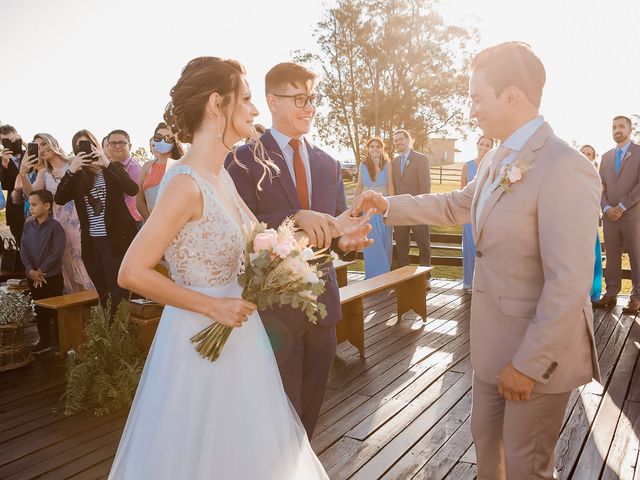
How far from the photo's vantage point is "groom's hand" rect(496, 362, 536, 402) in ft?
6.88

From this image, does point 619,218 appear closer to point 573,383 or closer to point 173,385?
point 573,383

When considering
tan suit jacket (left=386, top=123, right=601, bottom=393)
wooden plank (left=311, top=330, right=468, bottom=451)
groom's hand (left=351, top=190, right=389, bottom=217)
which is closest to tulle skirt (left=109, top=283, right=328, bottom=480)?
tan suit jacket (left=386, top=123, right=601, bottom=393)

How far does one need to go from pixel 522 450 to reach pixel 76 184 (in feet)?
15.8

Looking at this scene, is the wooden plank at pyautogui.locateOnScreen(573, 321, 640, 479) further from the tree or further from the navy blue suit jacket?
the tree

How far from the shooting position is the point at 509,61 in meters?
2.11

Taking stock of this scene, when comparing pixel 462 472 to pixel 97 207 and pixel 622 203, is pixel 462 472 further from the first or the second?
pixel 622 203

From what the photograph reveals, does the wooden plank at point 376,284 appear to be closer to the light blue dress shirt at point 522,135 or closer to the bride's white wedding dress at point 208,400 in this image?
the bride's white wedding dress at point 208,400

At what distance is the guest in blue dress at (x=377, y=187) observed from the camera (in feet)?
29.2

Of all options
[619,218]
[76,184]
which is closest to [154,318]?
[76,184]

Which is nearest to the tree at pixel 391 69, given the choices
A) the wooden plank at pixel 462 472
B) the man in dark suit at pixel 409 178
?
the man in dark suit at pixel 409 178

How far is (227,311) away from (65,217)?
5.37 m

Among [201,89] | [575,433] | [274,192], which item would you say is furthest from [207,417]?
[575,433]

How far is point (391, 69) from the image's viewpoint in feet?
80.4

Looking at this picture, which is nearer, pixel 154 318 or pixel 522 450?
pixel 522 450
